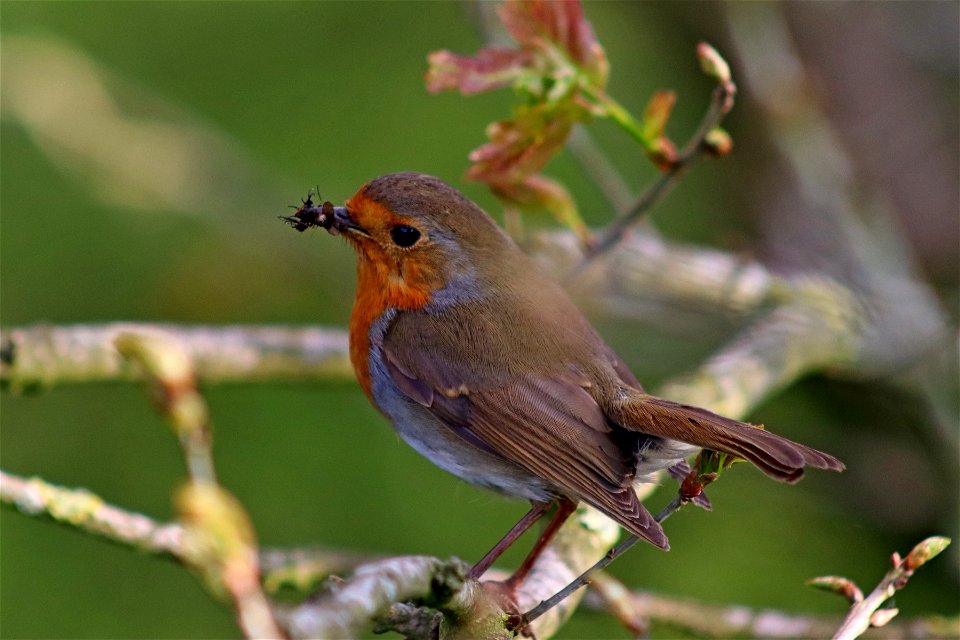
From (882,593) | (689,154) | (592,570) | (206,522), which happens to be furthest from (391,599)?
(689,154)

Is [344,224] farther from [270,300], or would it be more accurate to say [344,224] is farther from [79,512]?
[270,300]

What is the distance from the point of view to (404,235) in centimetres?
301

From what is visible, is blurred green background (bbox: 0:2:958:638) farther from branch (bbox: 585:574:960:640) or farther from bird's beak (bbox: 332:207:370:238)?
bird's beak (bbox: 332:207:370:238)

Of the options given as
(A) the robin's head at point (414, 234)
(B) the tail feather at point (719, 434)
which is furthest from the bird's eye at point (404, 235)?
(B) the tail feather at point (719, 434)

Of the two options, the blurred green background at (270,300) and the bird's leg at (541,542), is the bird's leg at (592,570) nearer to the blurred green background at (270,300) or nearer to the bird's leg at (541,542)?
the bird's leg at (541,542)

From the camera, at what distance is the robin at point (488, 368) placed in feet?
8.59

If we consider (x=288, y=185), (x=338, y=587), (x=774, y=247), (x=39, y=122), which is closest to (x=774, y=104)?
(x=774, y=247)

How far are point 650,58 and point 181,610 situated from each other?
3.83m

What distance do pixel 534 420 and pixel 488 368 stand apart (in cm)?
22

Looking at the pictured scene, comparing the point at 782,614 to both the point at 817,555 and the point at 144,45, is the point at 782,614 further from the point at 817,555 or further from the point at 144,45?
the point at 144,45

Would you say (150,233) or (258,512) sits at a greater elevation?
(150,233)

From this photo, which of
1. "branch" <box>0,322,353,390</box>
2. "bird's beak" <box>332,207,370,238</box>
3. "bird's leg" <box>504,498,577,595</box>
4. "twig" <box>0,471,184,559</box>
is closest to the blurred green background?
"branch" <box>0,322,353,390</box>

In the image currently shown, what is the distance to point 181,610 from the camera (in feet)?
12.9

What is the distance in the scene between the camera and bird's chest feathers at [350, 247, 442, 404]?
9.89ft
